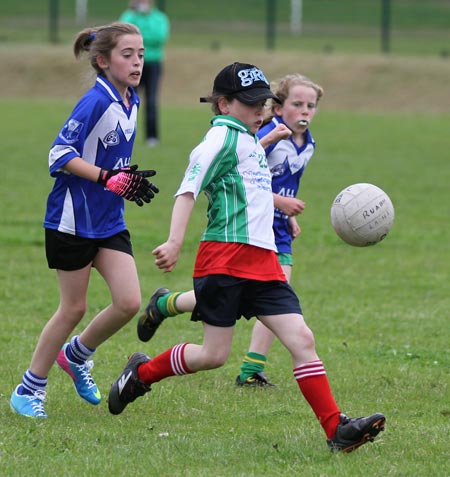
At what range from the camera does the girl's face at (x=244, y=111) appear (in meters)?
5.37

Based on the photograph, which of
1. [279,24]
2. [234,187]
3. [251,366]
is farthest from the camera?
[279,24]

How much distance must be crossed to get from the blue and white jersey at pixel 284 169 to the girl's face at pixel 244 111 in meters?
1.19

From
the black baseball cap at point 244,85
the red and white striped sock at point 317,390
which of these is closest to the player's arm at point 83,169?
the black baseball cap at point 244,85

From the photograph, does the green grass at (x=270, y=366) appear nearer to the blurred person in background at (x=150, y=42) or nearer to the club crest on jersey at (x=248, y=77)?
the club crest on jersey at (x=248, y=77)

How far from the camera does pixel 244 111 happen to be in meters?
5.38

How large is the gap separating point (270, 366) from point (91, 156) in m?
2.10

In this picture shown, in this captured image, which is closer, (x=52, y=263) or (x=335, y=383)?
(x=52, y=263)

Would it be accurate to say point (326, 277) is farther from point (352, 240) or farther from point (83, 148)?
point (83, 148)

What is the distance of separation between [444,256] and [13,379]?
5.78 metres

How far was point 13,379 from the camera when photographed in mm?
6492

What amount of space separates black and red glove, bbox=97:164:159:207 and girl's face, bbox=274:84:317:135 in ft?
5.03

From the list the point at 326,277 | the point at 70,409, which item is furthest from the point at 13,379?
the point at 326,277

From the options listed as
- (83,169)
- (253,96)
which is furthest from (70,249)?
(253,96)

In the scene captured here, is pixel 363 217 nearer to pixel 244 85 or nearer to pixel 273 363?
pixel 244 85
